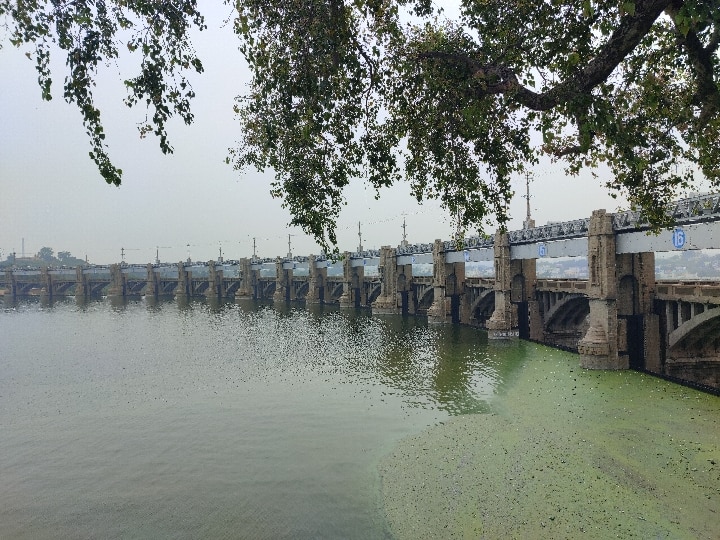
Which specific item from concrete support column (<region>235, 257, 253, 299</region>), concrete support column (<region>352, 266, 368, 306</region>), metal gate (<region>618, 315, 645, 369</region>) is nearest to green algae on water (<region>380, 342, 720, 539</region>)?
metal gate (<region>618, 315, 645, 369</region>)

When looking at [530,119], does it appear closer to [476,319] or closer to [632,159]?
[632,159]

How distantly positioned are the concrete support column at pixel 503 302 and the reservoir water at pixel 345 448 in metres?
4.57

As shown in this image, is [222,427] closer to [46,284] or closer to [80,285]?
[80,285]

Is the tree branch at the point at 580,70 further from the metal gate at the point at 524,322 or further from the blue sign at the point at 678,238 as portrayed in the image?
the metal gate at the point at 524,322

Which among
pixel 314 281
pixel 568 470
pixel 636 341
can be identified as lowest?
pixel 568 470

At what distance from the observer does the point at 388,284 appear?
7169cm

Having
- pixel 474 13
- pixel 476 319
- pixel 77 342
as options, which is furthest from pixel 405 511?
pixel 77 342

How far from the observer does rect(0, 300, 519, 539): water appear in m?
13.9

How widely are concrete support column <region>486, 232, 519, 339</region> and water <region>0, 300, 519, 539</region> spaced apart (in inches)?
115

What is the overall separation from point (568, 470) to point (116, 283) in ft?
498

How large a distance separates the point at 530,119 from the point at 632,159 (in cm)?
283

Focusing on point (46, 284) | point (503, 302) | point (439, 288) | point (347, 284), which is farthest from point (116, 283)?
point (503, 302)

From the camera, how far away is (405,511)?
13383 millimetres

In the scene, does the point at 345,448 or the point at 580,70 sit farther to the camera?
the point at 345,448
